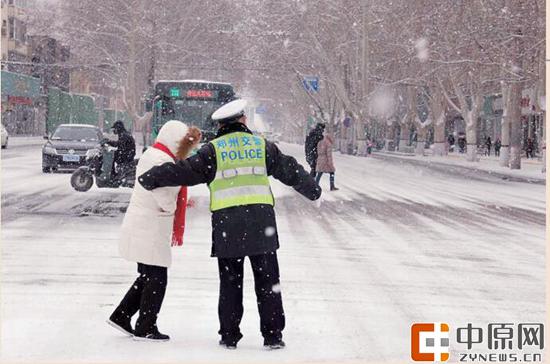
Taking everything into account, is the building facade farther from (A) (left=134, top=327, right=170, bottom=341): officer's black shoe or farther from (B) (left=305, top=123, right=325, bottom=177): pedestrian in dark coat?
(A) (left=134, top=327, right=170, bottom=341): officer's black shoe

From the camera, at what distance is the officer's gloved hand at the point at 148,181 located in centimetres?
607

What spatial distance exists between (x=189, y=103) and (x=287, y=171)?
941 inches

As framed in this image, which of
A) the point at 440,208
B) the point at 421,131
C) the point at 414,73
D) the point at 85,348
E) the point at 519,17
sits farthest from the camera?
the point at 421,131

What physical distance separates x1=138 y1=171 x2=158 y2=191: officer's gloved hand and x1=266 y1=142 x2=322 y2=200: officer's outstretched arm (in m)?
0.78

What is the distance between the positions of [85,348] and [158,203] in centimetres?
108

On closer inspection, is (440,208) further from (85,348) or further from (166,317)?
(85,348)

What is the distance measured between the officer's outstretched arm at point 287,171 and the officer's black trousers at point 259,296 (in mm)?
514

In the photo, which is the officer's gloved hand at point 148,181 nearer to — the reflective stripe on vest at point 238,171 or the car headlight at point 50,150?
the reflective stripe on vest at point 238,171

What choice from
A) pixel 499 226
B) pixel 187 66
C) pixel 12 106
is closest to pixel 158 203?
pixel 499 226

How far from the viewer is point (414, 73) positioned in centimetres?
5697

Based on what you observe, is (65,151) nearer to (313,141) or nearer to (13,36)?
(313,141)

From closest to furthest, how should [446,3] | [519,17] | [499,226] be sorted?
[499,226] → [519,17] → [446,3]

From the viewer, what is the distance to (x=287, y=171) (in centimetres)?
628

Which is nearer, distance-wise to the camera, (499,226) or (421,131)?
(499,226)
